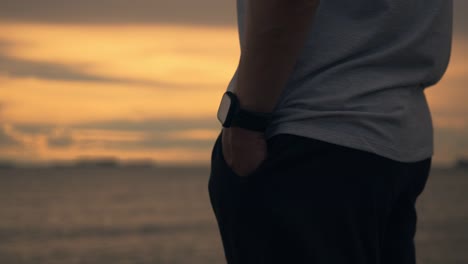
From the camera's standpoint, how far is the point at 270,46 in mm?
1480

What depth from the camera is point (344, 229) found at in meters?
1.54

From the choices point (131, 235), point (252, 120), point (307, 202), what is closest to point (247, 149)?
point (252, 120)

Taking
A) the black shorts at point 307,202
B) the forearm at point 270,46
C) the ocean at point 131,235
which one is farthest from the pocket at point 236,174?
the ocean at point 131,235

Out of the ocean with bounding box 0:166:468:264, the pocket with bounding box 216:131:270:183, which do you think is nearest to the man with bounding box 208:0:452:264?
the pocket with bounding box 216:131:270:183

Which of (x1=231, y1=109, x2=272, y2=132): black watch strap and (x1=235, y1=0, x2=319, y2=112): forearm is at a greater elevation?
(x1=235, y1=0, x2=319, y2=112): forearm

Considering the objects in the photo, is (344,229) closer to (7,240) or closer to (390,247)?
(390,247)

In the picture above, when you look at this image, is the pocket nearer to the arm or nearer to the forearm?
the arm

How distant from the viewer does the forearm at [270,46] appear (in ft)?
4.75

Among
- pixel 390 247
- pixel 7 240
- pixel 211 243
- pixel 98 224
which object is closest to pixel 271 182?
pixel 390 247

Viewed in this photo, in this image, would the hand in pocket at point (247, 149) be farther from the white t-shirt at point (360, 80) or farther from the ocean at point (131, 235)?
the ocean at point (131, 235)

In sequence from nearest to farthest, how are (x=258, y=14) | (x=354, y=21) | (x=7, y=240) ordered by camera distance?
(x=258, y=14) → (x=354, y=21) → (x=7, y=240)

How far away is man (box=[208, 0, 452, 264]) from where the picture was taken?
151 centimetres

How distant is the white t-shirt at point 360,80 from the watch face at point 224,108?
0.18 feet

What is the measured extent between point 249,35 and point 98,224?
116 ft
